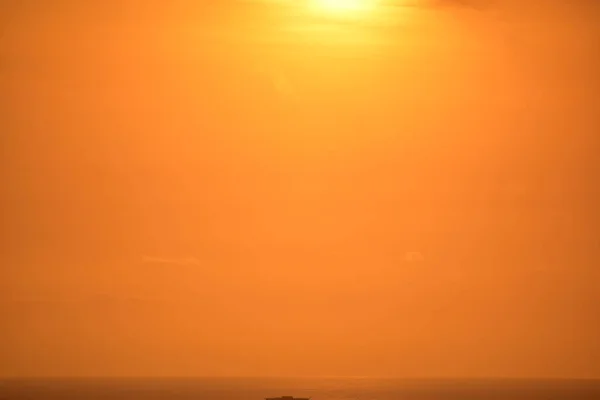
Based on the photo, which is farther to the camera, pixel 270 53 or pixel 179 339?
pixel 270 53

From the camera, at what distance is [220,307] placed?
6.20 ft

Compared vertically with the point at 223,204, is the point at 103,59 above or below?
above

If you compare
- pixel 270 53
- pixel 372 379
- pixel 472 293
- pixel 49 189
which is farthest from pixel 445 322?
pixel 49 189

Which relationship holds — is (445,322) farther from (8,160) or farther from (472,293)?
(8,160)

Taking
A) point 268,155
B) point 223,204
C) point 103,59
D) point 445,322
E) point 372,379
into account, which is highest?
point 103,59

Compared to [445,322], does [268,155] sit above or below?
above

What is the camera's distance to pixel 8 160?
1920 millimetres

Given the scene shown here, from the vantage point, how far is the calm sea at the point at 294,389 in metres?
1.82

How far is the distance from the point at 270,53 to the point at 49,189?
2.29 feet

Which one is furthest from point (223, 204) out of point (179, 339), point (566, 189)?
point (566, 189)

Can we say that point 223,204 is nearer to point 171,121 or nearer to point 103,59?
point 171,121

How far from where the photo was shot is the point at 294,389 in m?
1.87

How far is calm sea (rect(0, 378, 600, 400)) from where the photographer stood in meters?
1.82

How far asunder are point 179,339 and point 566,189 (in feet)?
3.73
